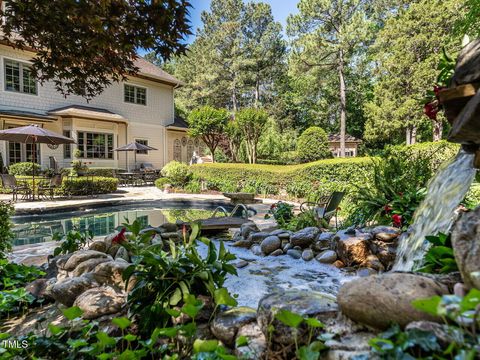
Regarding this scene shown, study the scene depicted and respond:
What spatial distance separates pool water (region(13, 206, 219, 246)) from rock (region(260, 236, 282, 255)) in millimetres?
3020

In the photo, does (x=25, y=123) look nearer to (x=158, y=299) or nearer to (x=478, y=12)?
(x=158, y=299)

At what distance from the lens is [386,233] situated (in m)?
3.71

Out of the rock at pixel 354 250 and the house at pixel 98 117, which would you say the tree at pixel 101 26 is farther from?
the house at pixel 98 117

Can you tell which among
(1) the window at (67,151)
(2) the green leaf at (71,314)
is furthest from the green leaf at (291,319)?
(1) the window at (67,151)

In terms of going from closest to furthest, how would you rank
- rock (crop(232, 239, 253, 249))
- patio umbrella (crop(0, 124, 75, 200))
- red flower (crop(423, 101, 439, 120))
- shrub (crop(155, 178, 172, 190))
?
red flower (crop(423, 101, 439, 120)), rock (crop(232, 239, 253, 249)), patio umbrella (crop(0, 124, 75, 200)), shrub (crop(155, 178, 172, 190))

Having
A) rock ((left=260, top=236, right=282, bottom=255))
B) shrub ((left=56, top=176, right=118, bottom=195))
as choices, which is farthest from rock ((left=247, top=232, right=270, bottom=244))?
shrub ((left=56, top=176, right=118, bottom=195))

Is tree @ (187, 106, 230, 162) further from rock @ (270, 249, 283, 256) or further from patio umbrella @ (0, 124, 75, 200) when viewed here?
rock @ (270, 249, 283, 256)

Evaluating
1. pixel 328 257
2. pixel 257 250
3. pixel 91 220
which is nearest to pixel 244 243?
pixel 257 250

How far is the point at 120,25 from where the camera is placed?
3.12m

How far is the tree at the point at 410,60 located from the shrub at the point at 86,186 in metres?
16.3

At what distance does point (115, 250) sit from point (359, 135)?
29.8 m

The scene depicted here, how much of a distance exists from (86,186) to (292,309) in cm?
1289

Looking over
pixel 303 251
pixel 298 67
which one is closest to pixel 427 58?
pixel 298 67

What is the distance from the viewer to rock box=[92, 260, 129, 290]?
2938 mm
